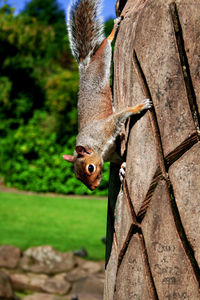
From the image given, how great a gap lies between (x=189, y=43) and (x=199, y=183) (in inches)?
10.7

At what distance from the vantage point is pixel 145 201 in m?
0.80

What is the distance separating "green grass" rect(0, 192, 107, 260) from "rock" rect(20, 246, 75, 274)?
1.15 ft

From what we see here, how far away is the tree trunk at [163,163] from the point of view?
72cm

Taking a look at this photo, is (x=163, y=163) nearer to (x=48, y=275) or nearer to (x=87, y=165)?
(x=87, y=165)

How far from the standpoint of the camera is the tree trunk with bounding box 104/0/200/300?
720mm

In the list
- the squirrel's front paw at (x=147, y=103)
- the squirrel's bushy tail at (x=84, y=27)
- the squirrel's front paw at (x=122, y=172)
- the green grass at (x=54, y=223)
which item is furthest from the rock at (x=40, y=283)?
the squirrel's front paw at (x=147, y=103)

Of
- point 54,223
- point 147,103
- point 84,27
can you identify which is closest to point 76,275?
point 54,223

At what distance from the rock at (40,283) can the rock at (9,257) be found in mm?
223

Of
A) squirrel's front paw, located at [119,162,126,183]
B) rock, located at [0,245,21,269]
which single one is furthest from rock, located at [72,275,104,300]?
squirrel's front paw, located at [119,162,126,183]

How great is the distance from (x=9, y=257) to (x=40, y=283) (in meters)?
0.76

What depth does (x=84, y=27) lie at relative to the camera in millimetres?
1918

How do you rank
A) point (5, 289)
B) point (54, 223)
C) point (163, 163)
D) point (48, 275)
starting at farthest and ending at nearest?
point (54, 223)
point (48, 275)
point (5, 289)
point (163, 163)

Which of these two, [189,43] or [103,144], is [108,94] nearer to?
[103,144]

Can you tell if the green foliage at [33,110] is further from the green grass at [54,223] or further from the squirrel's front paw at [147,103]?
the squirrel's front paw at [147,103]
